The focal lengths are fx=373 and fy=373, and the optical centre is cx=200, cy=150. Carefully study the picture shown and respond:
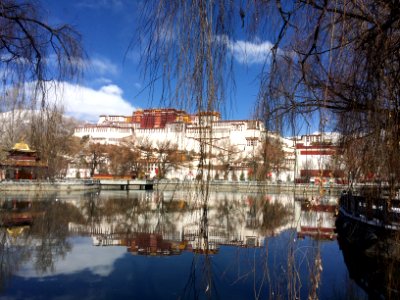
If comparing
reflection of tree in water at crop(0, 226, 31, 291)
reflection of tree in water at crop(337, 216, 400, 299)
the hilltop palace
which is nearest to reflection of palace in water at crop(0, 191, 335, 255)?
reflection of tree in water at crop(0, 226, 31, 291)

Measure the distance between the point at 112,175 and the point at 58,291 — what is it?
25.8 metres

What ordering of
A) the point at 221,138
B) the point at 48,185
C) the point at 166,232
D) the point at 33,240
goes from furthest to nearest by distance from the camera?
1. the point at 48,185
2. the point at 166,232
3. the point at 33,240
4. the point at 221,138

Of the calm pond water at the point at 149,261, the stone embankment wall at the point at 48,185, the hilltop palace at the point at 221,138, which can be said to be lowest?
the calm pond water at the point at 149,261

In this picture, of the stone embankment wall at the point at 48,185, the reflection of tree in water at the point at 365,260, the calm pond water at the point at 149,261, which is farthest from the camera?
the stone embankment wall at the point at 48,185

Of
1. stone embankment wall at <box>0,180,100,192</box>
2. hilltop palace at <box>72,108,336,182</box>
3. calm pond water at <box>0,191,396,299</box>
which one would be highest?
hilltop palace at <box>72,108,336,182</box>

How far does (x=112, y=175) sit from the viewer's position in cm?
2959

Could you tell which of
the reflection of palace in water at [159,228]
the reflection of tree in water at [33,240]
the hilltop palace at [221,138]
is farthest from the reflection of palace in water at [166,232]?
the hilltop palace at [221,138]

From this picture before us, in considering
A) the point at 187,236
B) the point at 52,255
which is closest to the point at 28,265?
the point at 52,255

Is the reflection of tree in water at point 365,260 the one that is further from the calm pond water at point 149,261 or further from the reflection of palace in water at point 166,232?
the reflection of palace in water at point 166,232

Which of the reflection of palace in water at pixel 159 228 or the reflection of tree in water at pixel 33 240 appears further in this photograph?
the reflection of palace in water at pixel 159 228

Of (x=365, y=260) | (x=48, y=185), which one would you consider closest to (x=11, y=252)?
(x=365, y=260)

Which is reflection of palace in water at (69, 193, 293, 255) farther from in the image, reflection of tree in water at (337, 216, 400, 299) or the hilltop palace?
the hilltop palace

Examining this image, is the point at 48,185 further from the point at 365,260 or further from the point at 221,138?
the point at 221,138

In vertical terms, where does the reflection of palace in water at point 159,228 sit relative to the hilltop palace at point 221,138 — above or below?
below
